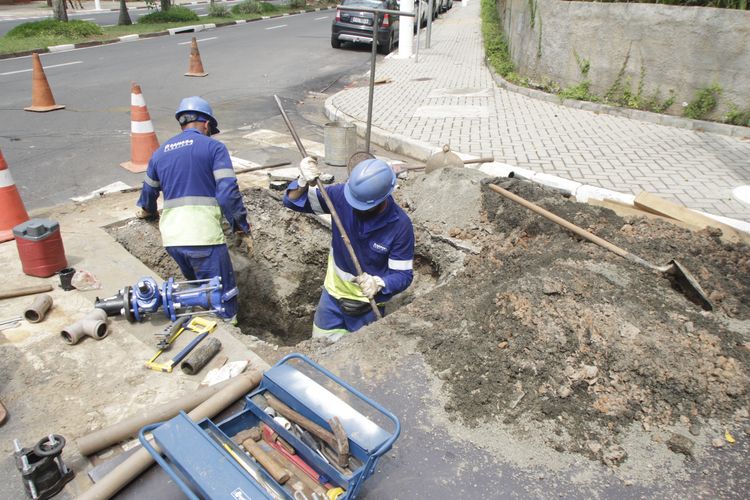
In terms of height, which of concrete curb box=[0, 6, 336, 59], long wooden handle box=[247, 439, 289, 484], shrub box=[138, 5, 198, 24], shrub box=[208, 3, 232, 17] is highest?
shrub box=[208, 3, 232, 17]

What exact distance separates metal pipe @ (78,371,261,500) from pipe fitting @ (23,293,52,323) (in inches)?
58.5

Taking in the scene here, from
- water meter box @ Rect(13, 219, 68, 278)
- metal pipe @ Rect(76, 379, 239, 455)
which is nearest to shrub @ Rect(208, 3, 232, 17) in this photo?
water meter box @ Rect(13, 219, 68, 278)

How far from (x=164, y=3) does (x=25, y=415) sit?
24282 millimetres

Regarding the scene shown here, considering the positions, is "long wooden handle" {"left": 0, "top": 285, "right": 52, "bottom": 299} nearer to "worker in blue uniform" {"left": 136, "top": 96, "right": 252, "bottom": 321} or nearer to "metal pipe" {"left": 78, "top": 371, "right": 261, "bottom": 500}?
"worker in blue uniform" {"left": 136, "top": 96, "right": 252, "bottom": 321}

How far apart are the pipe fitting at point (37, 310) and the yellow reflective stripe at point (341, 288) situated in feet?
6.30

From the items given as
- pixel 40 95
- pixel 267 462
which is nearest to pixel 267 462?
pixel 267 462

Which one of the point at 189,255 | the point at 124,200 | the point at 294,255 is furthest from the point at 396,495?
the point at 124,200

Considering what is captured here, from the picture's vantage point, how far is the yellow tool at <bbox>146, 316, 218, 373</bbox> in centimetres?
293

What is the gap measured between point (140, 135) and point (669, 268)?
18.3ft

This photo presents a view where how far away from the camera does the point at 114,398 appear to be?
2.73m

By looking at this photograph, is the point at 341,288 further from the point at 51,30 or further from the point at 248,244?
the point at 51,30

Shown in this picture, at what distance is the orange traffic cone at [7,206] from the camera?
4148 mm

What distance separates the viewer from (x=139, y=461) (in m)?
2.24

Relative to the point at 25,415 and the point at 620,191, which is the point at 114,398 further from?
the point at 620,191
